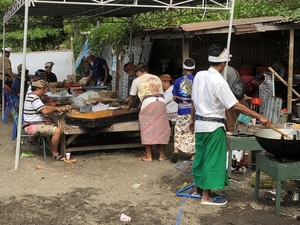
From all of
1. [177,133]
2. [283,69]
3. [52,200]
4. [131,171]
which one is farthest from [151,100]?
[283,69]

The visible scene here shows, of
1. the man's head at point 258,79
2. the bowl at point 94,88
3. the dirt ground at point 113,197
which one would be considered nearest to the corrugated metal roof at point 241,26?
the man's head at point 258,79

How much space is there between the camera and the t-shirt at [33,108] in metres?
7.45

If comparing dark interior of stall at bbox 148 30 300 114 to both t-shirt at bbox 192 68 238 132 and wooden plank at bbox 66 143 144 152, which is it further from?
t-shirt at bbox 192 68 238 132

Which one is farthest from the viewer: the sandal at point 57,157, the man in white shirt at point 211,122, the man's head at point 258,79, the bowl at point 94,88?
the bowl at point 94,88

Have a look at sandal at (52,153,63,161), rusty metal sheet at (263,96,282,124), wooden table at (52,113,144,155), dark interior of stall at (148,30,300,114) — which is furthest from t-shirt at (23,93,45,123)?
dark interior of stall at (148,30,300,114)

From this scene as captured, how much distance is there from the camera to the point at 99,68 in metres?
12.6

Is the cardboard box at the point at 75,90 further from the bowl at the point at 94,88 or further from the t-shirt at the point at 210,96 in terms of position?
the t-shirt at the point at 210,96

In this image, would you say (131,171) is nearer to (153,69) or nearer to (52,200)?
(52,200)

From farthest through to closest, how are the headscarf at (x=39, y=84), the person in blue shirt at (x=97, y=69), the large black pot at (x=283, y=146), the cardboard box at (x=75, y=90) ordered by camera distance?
the person in blue shirt at (x=97, y=69) → the cardboard box at (x=75, y=90) → the headscarf at (x=39, y=84) → the large black pot at (x=283, y=146)

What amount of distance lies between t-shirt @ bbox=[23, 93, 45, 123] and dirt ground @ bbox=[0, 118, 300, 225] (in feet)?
2.44

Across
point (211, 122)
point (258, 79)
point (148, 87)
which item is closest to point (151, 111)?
point (148, 87)

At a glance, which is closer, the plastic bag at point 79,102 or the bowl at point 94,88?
the plastic bag at point 79,102

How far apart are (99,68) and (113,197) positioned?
286 inches

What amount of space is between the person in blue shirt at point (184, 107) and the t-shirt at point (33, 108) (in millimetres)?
2324
